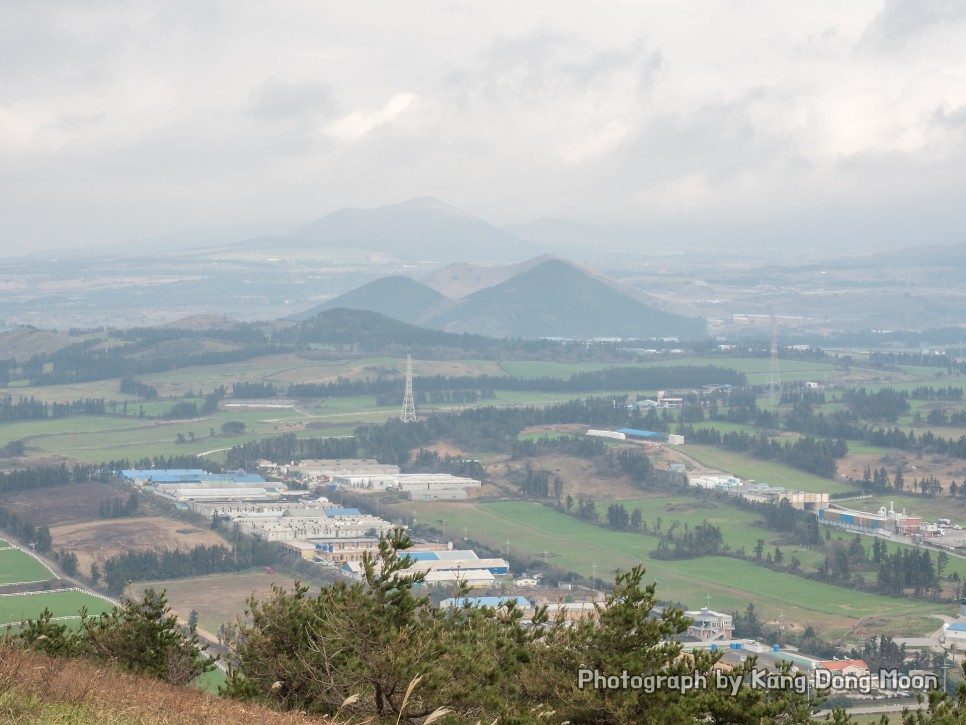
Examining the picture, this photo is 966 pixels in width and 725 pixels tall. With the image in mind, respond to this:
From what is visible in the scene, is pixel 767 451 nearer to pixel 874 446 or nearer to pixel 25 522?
pixel 874 446

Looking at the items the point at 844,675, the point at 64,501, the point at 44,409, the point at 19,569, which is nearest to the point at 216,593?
the point at 19,569

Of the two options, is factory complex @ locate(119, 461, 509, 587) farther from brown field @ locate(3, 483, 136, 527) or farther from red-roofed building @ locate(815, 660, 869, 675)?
red-roofed building @ locate(815, 660, 869, 675)

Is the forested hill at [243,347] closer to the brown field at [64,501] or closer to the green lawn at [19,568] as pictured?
the brown field at [64,501]

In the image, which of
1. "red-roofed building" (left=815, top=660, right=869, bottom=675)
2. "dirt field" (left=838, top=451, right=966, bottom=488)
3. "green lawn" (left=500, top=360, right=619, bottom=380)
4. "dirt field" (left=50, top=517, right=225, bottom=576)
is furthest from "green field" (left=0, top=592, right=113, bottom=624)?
"green lawn" (left=500, top=360, right=619, bottom=380)

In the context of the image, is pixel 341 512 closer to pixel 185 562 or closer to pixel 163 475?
pixel 185 562

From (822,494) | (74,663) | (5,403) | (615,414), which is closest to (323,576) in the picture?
(822,494)

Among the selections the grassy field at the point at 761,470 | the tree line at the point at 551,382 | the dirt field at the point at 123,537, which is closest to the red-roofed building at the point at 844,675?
the dirt field at the point at 123,537
